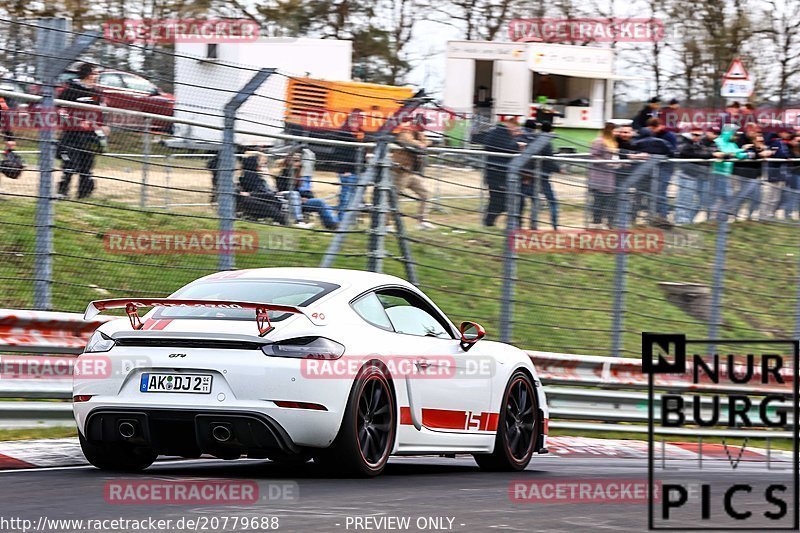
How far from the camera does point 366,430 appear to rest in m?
7.77

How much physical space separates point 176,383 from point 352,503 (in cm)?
Result: 139

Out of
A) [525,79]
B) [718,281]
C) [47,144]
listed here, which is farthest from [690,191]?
[525,79]

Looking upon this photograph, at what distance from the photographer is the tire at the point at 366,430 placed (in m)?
7.51

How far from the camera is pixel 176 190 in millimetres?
11305

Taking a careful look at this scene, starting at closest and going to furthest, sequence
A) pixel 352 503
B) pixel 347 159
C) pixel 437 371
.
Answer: pixel 352 503 < pixel 437 371 < pixel 347 159

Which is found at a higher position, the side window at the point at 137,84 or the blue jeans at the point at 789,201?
the side window at the point at 137,84

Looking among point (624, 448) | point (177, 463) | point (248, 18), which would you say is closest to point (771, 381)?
point (624, 448)

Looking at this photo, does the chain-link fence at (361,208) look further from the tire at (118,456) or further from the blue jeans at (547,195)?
the tire at (118,456)

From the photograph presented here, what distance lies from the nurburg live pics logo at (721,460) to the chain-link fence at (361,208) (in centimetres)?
105

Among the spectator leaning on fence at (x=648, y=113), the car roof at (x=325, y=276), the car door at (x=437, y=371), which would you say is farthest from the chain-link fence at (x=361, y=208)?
the spectator leaning on fence at (x=648, y=113)

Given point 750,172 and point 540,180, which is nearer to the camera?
point 540,180

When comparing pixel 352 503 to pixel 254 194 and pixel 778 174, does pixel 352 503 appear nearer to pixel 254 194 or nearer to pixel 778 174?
pixel 254 194

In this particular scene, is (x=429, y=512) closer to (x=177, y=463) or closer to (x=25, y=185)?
(x=177, y=463)

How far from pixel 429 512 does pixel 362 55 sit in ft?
97.1
